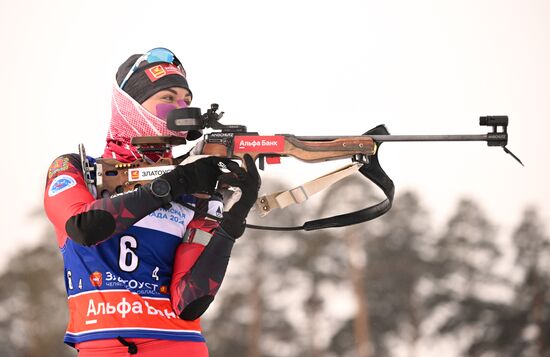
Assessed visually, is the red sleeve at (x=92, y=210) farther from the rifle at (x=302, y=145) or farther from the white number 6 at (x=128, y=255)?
the rifle at (x=302, y=145)

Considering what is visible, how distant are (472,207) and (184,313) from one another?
17.6 m

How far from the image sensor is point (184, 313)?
369 cm

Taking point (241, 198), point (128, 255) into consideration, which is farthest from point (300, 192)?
point (128, 255)

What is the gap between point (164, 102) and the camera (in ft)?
13.0

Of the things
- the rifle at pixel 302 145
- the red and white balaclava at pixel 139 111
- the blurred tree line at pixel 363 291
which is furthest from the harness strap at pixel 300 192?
the blurred tree line at pixel 363 291

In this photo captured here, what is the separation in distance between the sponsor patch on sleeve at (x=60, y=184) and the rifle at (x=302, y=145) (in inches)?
16.6

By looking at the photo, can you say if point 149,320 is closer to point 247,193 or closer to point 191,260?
point 191,260

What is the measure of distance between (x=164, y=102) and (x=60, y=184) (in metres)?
0.57

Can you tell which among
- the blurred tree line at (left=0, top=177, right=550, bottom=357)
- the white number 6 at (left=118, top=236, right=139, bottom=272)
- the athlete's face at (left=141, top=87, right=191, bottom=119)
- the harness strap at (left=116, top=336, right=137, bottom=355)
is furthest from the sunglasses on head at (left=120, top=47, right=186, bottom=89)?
the blurred tree line at (left=0, top=177, right=550, bottom=357)

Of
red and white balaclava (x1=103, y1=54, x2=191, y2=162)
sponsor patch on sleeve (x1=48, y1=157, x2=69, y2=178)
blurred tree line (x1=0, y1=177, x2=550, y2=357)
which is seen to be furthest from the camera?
blurred tree line (x1=0, y1=177, x2=550, y2=357)

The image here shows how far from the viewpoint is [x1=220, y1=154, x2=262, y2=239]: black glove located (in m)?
3.67

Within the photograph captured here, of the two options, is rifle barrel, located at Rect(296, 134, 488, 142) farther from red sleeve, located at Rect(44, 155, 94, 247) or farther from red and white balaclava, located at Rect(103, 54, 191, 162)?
red sleeve, located at Rect(44, 155, 94, 247)

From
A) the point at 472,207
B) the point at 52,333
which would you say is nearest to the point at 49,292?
the point at 52,333

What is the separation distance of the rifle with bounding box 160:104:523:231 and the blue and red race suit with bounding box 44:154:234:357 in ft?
1.05
